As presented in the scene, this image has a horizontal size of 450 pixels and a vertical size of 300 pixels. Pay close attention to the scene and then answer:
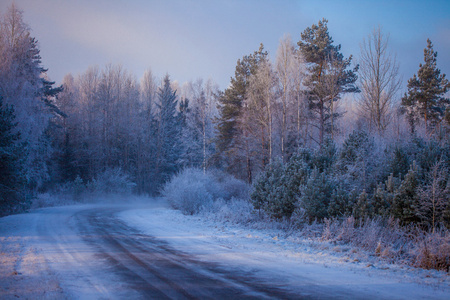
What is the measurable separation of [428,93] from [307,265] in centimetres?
3049

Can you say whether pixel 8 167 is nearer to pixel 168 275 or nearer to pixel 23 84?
pixel 168 275

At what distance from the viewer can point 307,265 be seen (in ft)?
22.2

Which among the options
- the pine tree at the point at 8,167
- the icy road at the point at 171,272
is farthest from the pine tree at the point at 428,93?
the pine tree at the point at 8,167

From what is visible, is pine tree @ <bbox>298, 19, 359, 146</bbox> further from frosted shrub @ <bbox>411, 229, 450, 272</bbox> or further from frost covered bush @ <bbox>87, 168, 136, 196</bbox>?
frost covered bush @ <bbox>87, 168, 136, 196</bbox>

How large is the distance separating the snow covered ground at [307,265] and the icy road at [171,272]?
2cm

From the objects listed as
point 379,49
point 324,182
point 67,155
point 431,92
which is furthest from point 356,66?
point 67,155

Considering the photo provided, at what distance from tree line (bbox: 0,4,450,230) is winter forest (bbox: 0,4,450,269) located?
0.31 feet

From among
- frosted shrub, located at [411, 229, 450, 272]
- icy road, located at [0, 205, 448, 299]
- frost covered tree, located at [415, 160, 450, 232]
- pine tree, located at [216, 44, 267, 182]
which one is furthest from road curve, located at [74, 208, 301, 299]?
pine tree, located at [216, 44, 267, 182]

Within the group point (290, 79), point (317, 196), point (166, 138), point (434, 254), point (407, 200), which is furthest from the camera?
point (166, 138)

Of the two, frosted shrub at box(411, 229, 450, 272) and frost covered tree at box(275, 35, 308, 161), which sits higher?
frost covered tree at box(275, 35, 308, 161)

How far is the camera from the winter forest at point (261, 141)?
32.9 feet

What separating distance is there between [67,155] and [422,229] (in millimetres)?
39131

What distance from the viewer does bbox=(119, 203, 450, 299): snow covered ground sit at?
5.21 m

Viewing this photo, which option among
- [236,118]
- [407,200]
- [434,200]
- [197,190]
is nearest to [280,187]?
[407,200]
